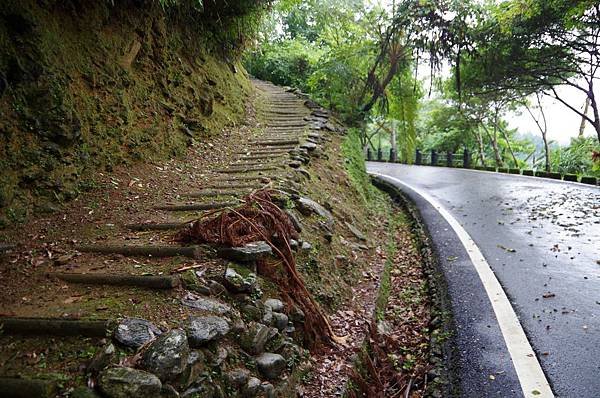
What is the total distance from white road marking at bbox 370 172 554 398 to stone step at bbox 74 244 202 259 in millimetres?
2717

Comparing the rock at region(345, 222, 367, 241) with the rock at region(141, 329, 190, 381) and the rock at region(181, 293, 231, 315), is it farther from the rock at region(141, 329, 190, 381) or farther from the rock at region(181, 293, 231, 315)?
the rock at region(141, 329, 190, 381)

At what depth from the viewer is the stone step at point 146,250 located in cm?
337

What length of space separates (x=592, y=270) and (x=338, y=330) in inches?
133

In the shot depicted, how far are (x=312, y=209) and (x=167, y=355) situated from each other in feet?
10.0

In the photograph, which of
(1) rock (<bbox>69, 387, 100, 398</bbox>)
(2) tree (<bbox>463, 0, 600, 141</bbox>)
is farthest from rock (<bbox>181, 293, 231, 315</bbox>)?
(2) tree (<bbox>463, 0, 600, 141</bbox>)

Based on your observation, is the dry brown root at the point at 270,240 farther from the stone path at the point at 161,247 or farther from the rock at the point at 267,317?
the rock at the point at 267,317

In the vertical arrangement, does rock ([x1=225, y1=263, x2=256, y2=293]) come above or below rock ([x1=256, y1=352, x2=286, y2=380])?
above

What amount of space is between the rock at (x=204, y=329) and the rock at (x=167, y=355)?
9cm

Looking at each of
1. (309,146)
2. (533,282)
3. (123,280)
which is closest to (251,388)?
(123,280)

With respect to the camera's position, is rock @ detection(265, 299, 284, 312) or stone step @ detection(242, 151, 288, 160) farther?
stone step @ detection(242, 151, 288, 160)

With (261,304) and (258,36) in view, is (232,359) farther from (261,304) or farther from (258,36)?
(258,36)

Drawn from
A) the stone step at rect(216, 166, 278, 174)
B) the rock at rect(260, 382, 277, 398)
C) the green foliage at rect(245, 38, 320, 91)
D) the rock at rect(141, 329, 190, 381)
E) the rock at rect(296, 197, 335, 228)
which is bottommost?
the rock at rect(260, 382, 277, 398)

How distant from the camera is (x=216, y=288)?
3.07 metres

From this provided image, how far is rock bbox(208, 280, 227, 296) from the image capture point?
3039 mm
